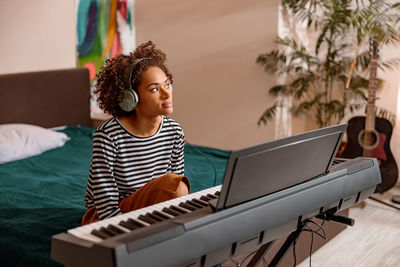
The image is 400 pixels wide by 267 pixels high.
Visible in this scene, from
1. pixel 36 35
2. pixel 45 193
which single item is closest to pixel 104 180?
pixel 45 193

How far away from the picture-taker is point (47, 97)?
3.93m

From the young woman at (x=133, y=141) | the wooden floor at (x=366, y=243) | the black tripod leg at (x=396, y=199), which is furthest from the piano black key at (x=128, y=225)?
the black tripod leg at (x=396, y=199)

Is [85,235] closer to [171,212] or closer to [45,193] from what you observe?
[171,212]

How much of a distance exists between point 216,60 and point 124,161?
2691mm

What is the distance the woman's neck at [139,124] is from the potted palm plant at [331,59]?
2176 mm

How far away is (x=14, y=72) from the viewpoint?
3848mm

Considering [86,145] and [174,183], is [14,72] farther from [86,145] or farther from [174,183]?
[174,183]

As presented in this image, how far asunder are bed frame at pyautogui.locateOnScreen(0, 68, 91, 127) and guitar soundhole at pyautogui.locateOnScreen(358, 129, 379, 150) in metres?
2.23

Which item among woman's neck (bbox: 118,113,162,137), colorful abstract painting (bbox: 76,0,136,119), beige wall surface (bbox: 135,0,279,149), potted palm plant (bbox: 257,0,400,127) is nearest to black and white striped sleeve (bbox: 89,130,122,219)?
woman's neck (bbox: 118,113,162,137)

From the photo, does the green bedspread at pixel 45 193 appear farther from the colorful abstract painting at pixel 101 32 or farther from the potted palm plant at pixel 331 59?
the potted palm plant at pixel 331 59

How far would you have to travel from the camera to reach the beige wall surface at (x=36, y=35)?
3.77 m

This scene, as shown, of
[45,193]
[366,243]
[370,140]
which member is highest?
[370,140]

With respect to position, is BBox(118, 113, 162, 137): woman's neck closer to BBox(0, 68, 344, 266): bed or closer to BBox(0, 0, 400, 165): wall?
BBox(0, 68, 344, 266): bed

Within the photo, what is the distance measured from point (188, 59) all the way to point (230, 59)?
1.38 ft
